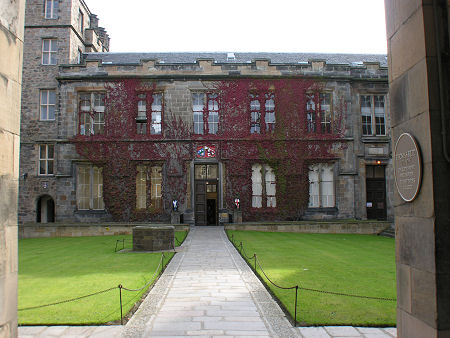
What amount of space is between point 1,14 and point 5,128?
4.67ft

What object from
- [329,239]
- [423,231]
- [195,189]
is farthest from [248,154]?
[423,231]

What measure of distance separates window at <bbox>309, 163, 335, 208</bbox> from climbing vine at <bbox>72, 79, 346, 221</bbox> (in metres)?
0.45

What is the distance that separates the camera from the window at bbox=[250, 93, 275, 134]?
26.0 metres

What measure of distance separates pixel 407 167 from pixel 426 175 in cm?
51

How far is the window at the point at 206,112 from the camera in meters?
25.8

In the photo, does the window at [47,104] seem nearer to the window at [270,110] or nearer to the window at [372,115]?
the window at [270,110]

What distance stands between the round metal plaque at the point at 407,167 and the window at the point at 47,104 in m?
24.7

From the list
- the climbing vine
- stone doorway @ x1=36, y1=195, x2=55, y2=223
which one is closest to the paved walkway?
the climbing vine

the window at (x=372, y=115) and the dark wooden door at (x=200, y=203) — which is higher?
the window at (x=372, y=115)

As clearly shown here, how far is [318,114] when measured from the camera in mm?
26250

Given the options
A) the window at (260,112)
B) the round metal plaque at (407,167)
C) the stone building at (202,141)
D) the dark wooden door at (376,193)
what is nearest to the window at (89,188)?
the stone building at (202,141)

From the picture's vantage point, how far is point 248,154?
1003 inches

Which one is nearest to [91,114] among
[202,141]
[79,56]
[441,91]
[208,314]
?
[79,56]

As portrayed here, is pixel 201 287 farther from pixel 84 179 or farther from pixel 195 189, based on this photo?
pixel 84 179
